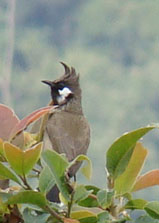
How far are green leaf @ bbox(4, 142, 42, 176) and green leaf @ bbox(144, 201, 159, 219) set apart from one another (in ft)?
0.38

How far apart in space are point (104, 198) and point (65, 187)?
0.04 metres

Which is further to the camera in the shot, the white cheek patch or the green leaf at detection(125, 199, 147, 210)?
the white cheek patch

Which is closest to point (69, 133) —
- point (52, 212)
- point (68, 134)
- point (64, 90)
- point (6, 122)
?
point (68, 134)

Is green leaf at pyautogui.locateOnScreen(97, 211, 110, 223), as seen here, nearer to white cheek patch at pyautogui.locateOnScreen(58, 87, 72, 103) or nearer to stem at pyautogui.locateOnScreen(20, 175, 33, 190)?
stem at pyautogui.locateOnScreen(20, 175, 33, 190)

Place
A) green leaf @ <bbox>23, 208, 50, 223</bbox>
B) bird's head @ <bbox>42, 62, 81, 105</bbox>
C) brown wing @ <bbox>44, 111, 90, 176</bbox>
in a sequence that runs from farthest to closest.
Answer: bird's head @ <bbox>42, 62, 81, 105</bbox>, brown wing @ <bbox>44, 111, 90, 176</bbox>, green leaf @ <bbox>23, 208, 50, 223</bbox>

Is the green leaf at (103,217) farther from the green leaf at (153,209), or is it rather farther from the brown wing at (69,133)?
the brown wing at (69,133)

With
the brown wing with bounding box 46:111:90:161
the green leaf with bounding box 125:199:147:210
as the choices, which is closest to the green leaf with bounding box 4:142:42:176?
the green leaf with bounding box 125:199:147:210

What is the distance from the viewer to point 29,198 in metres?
0.70

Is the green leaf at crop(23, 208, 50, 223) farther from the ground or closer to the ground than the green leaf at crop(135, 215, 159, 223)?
farther from the ground

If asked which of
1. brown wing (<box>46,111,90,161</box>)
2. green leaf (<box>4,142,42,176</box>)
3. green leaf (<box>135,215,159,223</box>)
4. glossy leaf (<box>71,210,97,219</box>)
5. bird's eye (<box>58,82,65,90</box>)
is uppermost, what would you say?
green leaf (<box>4,142,42,176</box>)

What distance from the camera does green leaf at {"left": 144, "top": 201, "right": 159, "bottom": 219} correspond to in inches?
28.2

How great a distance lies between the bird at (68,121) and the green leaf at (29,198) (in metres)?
1.08

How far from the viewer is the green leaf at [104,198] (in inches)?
28.4

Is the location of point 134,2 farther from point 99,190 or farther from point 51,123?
point 99,190
